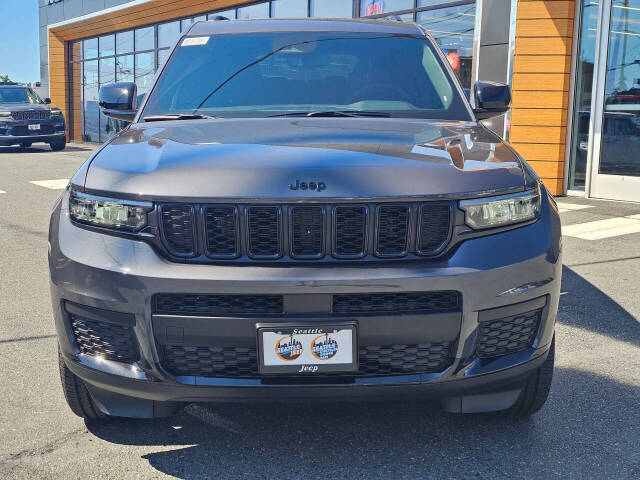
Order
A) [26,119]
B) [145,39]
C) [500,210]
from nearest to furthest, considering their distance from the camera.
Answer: [500,210] < [26,119] < [145,39]

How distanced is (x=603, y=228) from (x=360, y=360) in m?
6.40

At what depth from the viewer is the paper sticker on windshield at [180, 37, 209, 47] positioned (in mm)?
4098

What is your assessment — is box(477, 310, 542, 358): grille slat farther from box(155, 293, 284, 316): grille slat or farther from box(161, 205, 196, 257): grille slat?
box(161, 205, 196, 257): grille slat

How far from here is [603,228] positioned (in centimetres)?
812

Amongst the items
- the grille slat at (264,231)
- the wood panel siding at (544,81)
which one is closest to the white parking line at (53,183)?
the wood panel siding at (544,81)

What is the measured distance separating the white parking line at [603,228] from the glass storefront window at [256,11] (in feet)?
36.5

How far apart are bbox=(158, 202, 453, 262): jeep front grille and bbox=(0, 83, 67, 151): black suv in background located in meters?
19.0

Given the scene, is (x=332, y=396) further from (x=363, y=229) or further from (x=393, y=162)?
(x=393, y=162)

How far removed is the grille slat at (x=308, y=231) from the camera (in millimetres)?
2424

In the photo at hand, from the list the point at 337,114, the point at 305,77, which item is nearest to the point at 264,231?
the point at 337,114

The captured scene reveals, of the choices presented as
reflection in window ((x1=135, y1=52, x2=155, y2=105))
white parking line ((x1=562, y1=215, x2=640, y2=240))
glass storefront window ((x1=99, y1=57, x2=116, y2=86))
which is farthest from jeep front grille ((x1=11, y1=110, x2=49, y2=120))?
white parking line ((x1=562, y1=215, x2=640, y2=240))

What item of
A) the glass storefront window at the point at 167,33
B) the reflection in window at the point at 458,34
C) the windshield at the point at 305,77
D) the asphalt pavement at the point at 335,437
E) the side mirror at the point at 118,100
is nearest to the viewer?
the asphalt pavement at the point at 335,437

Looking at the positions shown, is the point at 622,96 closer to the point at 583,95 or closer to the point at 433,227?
the point at 583,95

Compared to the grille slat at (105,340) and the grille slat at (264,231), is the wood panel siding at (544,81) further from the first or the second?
the grille slat at (105,340)
